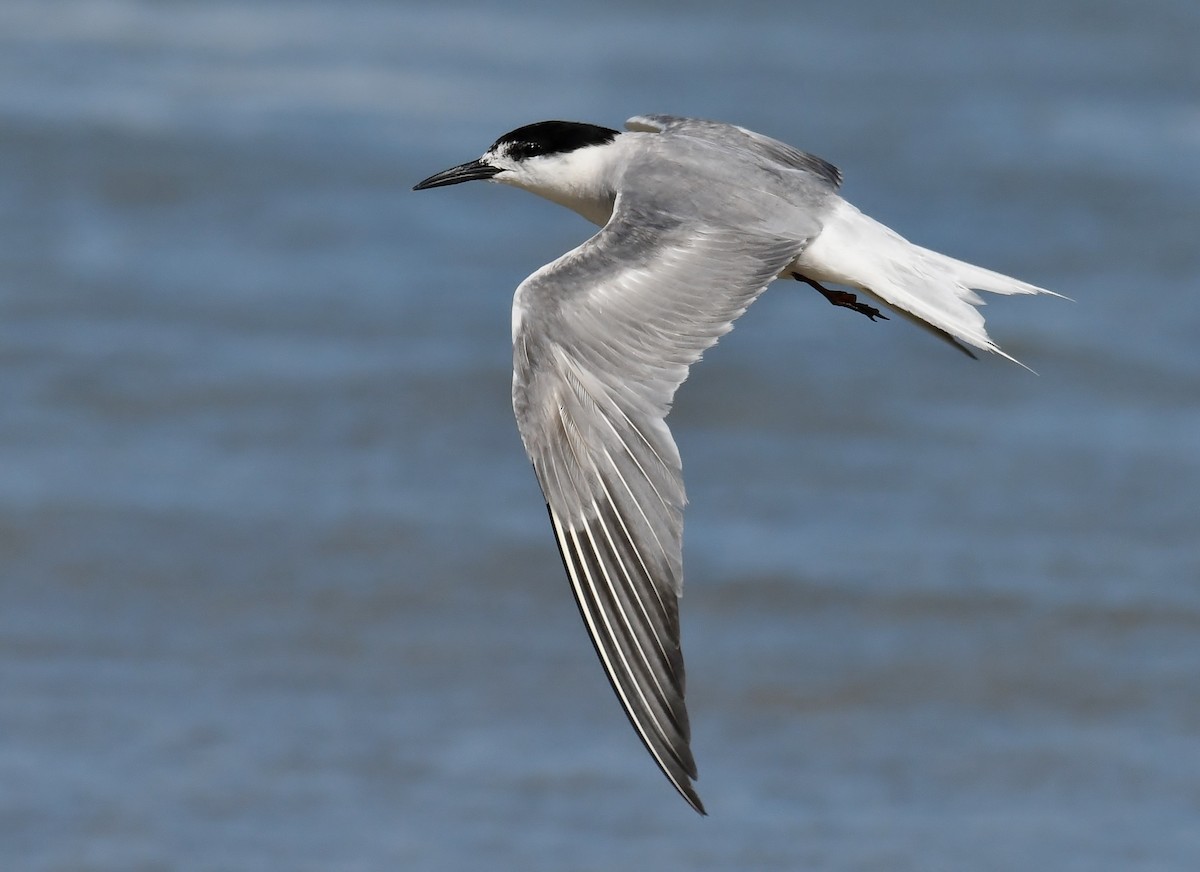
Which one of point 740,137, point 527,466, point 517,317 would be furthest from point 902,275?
point 527,466

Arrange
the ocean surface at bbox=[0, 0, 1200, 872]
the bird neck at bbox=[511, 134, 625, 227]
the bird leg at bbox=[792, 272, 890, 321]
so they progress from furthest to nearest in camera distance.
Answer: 1. the ocean surface at bbox=[0, 0, 1200, 872]
2. the bird leg at bbox=[792, 272, 890, 321]
3. the bird neck at bbox=[511, 134, 625, 227]

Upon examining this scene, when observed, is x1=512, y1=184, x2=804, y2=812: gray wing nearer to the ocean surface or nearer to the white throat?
the white throat

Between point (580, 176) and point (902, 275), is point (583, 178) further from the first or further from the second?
point (902, 275)

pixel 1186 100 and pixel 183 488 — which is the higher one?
pixel 1186 100

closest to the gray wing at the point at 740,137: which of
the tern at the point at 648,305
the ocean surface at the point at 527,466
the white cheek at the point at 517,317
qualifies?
the tern at the point at 648,305

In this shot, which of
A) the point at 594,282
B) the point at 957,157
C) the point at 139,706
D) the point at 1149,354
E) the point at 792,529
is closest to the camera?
the point at 594,282

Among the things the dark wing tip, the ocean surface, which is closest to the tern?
the dark wing tip

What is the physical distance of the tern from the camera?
4004mm

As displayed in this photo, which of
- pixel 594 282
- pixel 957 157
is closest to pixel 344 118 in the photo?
pixel 957 157

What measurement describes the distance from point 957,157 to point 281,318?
393cm

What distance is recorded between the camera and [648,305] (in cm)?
443

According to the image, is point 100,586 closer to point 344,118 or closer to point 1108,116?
point 344,118

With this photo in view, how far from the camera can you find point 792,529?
8.04 m

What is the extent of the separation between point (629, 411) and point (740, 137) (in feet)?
4.57
